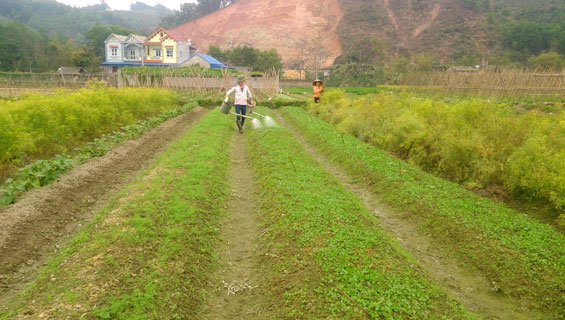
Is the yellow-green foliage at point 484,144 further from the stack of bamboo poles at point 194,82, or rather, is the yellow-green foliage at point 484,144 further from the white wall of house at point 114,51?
the white wall of house at point 114,51

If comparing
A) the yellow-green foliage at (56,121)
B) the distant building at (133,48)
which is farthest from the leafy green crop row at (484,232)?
the distant building at (133,48)

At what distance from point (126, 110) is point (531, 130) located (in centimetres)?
1511

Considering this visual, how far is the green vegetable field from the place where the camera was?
464 centimetres

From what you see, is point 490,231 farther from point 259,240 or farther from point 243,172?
point 243,172

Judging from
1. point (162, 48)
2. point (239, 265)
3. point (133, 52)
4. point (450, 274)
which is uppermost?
point (162, 48)

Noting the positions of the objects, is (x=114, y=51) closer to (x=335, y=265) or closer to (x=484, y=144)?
(x=484, y=144)

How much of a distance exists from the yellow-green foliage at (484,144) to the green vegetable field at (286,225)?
0.05 metres

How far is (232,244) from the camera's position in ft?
21.3

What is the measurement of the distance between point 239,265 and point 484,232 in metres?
4.17

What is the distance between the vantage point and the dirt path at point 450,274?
198 inches

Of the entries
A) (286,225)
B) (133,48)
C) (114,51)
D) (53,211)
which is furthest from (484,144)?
(114,51)

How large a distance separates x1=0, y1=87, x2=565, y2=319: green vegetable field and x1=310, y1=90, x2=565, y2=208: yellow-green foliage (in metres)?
0.05

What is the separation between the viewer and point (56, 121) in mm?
11609

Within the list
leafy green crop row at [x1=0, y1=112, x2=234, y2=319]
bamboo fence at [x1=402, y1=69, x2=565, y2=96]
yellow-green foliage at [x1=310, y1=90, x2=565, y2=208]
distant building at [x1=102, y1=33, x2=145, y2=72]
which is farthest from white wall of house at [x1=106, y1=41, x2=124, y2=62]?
leafy green crop row at [x1=0, y1=112, x2=234, y2=319]
